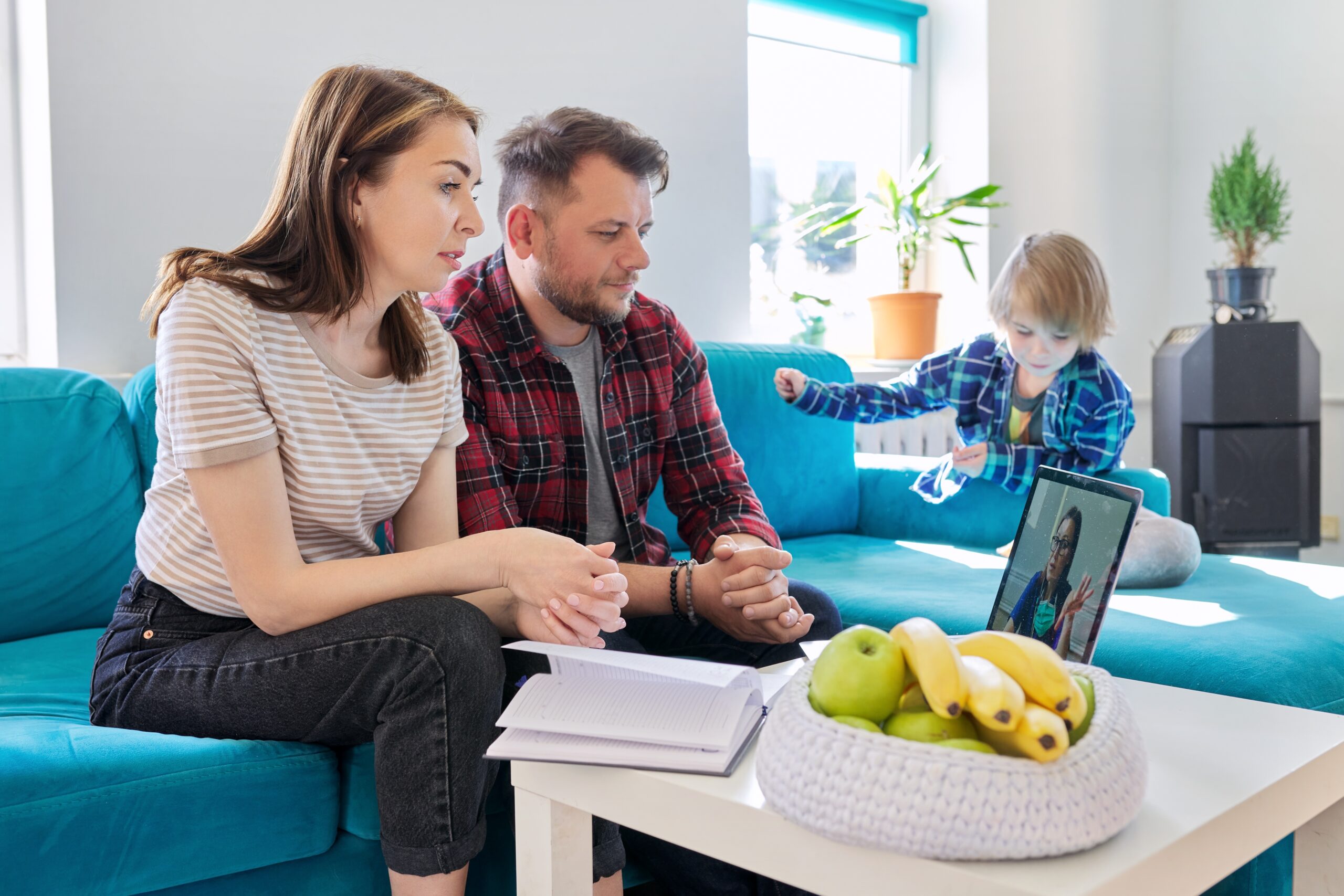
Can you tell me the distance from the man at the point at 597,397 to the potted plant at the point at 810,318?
1684 mm

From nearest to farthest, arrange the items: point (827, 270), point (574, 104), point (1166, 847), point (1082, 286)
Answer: point (1166, 847) → point (1082, 286) → point (574, 104) → point (827, 270)

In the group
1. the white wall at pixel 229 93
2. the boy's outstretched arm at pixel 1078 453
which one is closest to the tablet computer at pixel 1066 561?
the boy's outstretched arm at pixel 1078 453

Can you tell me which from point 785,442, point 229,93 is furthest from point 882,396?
point 229,93

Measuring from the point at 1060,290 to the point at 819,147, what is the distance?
5.87 ft

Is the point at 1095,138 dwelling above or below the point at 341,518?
above

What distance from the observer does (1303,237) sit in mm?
4000

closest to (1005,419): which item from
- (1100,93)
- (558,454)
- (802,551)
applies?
(802,551)

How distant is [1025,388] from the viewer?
2281mm

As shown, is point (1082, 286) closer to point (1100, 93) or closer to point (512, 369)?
point (512, 369)

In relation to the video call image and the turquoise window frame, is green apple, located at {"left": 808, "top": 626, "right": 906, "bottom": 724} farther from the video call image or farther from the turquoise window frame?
the turquoise window frame

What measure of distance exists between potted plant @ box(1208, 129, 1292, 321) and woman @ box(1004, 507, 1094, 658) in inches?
120

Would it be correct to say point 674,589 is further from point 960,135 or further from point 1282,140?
point 1282,140

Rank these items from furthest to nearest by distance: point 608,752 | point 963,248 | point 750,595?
point 963,248 → point 750,595 → point 608,752

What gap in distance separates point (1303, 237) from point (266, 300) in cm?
390
